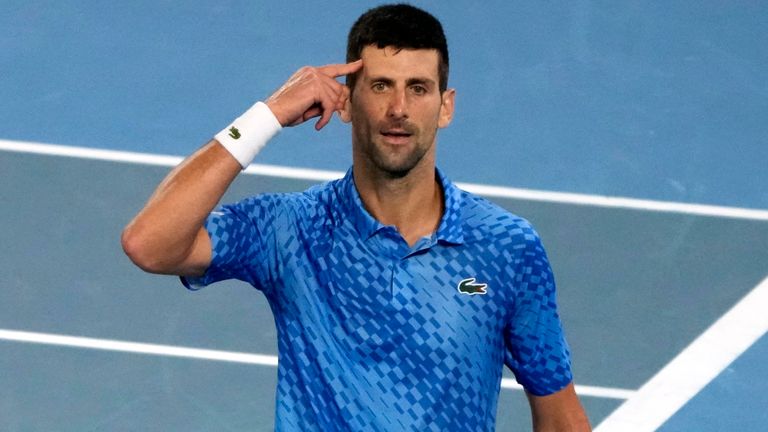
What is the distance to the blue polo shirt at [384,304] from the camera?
496cm

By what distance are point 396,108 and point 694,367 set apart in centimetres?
461

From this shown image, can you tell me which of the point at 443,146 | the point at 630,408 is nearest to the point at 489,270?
the point at 630,408

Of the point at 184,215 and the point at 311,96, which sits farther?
the point at 311,96

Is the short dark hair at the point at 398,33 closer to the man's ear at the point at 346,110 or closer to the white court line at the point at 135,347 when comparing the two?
the man's ear at the point at 346,110

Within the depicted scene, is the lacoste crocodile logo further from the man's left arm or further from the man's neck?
the man's left arm

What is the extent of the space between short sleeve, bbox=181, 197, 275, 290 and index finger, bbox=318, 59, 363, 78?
45 centimetres

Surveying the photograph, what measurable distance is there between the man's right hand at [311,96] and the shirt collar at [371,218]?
11.3 inches

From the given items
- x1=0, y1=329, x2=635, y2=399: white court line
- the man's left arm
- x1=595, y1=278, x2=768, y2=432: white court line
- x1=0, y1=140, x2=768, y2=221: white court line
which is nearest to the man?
the man's left arm

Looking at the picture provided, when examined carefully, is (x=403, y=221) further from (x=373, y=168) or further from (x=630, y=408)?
(x=630, y=408)

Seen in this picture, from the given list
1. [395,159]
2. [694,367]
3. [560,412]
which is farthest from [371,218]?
[694,367]

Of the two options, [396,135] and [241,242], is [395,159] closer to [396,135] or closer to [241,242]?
[396,135]

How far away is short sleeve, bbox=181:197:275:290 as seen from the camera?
4891mm

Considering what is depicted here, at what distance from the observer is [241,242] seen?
494 cm

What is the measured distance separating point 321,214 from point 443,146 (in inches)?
228
